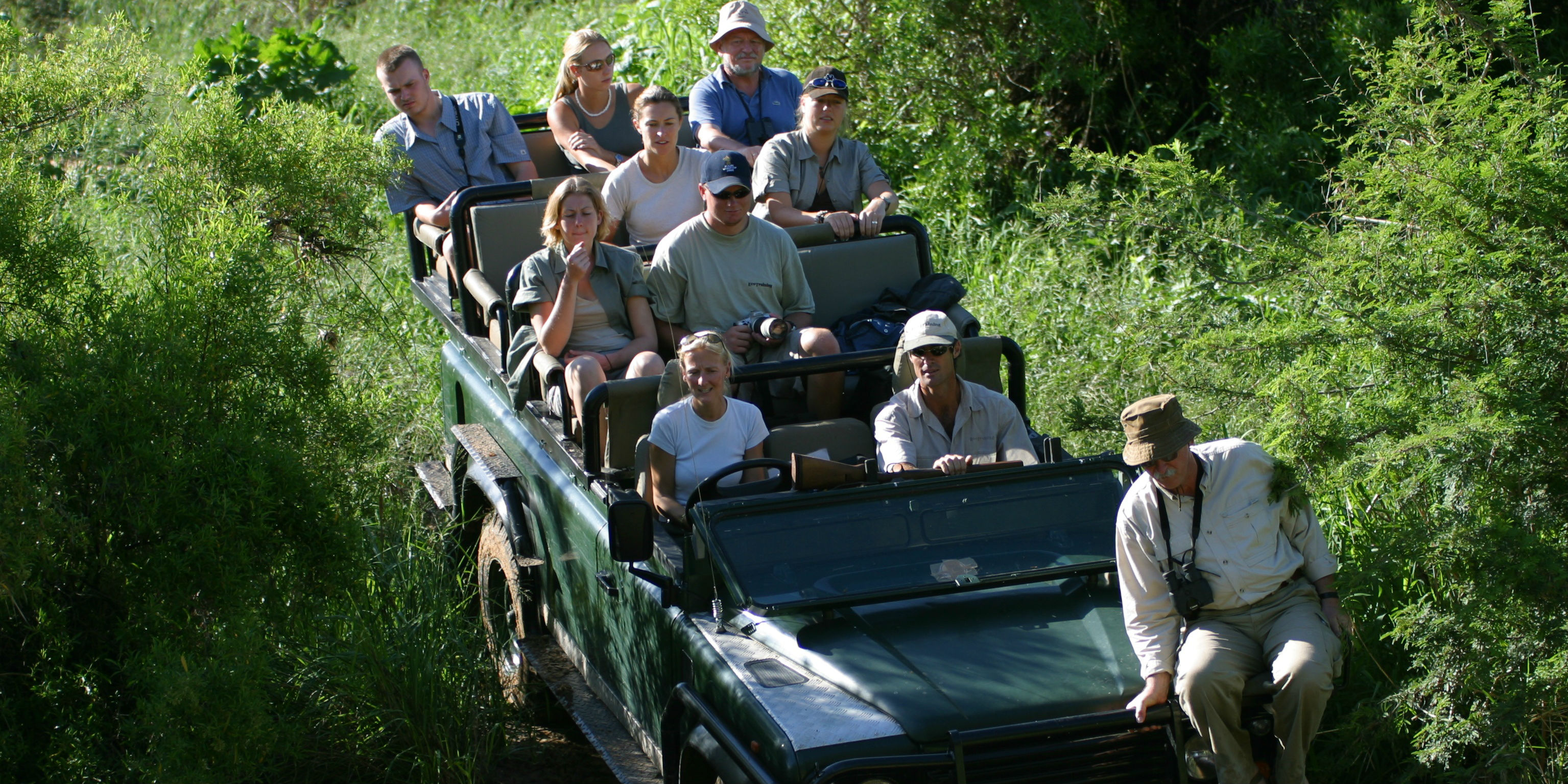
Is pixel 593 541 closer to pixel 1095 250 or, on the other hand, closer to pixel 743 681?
pixel 743 681

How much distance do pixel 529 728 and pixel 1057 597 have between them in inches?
95.8

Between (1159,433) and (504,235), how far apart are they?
11.1 ft

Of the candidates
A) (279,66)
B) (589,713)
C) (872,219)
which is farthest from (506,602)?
(279,66)

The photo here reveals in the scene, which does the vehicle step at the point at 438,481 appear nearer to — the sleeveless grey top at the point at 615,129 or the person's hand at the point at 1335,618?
the sleeveless grey top at the point at 615,129

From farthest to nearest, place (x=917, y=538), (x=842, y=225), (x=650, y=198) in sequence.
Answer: (x=650, y=198)
(x=842, y=225)
(x=917, y=538)

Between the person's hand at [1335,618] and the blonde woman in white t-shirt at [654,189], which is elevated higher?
the blonde woman in white t-shirt at [654,189]

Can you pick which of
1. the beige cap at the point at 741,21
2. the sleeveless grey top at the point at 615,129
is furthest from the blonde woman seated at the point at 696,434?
the beige cap at the point at 741,21

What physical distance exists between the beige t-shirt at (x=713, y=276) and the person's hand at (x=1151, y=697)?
8.71ft

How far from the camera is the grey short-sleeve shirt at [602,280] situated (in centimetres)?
573

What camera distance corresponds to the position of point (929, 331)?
16.5 ft

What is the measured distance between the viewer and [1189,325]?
19.5 ft

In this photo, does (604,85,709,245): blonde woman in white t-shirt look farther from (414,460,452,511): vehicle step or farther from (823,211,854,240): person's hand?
(414,460,452,511): vehicle step

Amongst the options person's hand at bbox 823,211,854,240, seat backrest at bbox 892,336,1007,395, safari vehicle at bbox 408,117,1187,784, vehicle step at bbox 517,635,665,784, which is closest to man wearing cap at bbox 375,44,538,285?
safari vehicle at bbox 408,117,1187,784

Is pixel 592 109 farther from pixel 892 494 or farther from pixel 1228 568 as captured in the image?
pixel 1228 568
